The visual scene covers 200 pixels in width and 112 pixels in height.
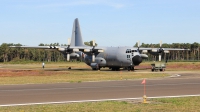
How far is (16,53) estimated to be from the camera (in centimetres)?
17875

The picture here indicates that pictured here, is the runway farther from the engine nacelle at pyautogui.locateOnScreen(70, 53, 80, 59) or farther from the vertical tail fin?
the vertical tail fin

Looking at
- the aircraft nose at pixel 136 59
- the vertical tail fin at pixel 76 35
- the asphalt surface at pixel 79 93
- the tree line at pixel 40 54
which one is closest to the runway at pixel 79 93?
the asphalt surface at pixel 79 93

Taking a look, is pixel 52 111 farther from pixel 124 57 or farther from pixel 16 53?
pixel 16 53

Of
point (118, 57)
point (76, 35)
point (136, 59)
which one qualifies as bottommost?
point (136, 59)

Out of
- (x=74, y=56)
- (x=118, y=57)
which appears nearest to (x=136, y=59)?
(x=118, y=57)

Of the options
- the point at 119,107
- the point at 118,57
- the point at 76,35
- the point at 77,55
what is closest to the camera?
the point at 119,107

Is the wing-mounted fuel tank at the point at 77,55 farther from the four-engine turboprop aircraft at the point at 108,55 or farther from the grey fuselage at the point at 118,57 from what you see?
the grey fuselage at the point at 118,57

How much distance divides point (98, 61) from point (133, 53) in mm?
8175

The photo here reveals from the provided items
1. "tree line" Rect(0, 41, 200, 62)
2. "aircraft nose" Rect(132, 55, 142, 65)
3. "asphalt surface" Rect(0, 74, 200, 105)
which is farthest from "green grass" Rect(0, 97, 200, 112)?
"tree line" Rect(0, 41, 200, 62)

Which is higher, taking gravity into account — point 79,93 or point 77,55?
point 77,55

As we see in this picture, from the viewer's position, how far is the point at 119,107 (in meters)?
14.2

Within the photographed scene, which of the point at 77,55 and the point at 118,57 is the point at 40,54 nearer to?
the point at 77,55

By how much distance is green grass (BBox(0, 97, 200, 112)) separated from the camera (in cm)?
1347

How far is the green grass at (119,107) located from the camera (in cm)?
1347
